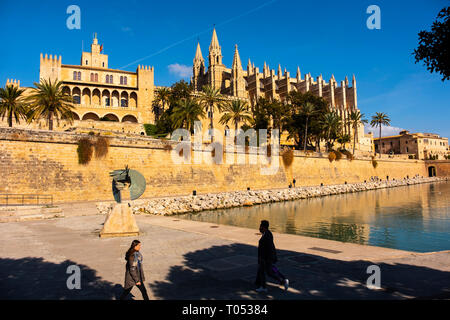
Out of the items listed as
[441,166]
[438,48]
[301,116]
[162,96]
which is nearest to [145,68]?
[162,96]

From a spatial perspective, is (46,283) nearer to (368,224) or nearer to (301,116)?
(368,224)

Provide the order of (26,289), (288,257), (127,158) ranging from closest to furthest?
(26,289) → (288,257) → (127,158)

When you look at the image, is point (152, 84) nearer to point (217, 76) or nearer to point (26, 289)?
point (217, 76)

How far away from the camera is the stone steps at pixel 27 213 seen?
51.4ft

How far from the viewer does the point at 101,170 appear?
2509 cm

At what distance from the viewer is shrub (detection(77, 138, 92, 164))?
24.1 m

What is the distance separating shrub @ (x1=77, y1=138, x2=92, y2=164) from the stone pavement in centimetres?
1385

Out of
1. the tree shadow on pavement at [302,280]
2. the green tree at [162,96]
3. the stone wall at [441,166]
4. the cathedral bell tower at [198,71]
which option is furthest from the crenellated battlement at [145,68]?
the stone wall at [441,166]

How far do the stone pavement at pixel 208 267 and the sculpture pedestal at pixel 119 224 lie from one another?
0.44m

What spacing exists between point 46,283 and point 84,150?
800 inches

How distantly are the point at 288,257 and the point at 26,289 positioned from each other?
19.9 ft

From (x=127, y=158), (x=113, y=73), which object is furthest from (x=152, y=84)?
(x=127, y=158)

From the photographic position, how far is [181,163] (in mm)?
30219

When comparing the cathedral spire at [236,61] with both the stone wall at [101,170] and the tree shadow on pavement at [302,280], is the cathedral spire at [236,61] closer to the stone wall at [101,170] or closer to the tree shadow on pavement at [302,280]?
the stone wall at [101,170]
